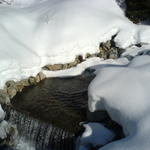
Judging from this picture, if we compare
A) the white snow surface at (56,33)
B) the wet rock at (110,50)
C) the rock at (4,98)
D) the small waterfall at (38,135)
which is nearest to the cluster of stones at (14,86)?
the rock at (4,98)

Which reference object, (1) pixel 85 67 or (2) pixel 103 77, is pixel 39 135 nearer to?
(2) pixel 103 77

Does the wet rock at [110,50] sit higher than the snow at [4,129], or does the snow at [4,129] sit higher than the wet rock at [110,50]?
the wet rock at [110,50]

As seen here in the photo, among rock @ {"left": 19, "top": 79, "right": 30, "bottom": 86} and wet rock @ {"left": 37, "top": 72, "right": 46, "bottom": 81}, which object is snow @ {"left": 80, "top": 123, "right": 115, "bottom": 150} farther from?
wet rock @ {"left": 37, "top": 72, "right": 46, "bottom": 81}

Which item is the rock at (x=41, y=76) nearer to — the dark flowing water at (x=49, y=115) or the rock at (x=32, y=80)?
the rock at (x=32, y=80)

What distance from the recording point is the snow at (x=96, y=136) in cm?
743

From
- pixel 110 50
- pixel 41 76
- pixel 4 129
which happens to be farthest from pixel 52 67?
pixel 4 129

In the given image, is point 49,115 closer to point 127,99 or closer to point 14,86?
point 14,86

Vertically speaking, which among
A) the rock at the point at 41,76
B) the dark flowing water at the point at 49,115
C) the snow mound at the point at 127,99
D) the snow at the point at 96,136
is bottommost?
the dark flowing water at the point at 49,115

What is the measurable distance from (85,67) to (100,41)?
127 cm

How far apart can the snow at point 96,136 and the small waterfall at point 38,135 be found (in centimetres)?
55

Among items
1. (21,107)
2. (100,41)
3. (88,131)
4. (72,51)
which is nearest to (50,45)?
(72,51)

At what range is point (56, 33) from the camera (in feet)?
40.8

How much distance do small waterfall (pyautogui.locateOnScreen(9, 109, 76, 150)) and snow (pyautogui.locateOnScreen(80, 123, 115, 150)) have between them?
55 centimetres

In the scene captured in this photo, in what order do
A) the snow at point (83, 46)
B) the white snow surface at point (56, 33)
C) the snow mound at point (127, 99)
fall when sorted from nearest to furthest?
the snow mound at point (127, 99)
the snow at point (83, 46)
the white snow surface at point (56, 33)
